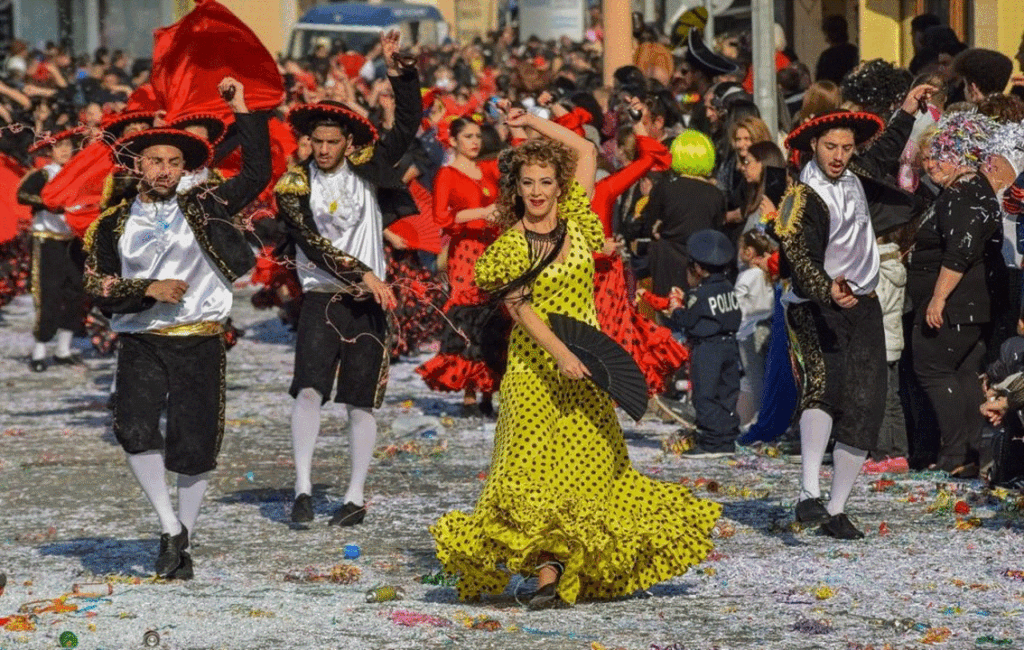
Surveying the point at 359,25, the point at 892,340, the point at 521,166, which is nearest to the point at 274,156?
the point at 892,340

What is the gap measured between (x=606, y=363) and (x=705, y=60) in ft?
29.8

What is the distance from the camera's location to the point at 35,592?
28.5 feet

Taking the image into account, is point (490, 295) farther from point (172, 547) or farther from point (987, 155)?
point (987, 155)

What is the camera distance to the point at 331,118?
33.8 feet

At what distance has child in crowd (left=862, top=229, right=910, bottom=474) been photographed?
1136cm

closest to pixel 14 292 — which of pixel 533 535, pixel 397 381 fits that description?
pixel 397 381

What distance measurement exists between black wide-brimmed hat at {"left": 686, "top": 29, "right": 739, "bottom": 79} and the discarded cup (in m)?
9.25

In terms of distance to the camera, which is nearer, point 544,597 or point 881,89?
point 544,597

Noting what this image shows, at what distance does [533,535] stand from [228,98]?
2527 millimetres

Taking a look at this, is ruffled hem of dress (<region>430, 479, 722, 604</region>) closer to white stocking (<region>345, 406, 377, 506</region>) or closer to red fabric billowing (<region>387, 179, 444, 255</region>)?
white stocking (<region>345, 406, 377, 506</region>)

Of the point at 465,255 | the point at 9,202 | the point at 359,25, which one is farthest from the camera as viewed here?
the point at 359,25

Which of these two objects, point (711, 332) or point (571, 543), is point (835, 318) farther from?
point (711, 332)

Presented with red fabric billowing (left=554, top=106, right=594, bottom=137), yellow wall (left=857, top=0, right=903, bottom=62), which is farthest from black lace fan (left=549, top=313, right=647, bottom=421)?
yellow wall (left=857, top=0, right=903, bottom=62)

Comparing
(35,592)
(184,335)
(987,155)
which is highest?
(987,155)
